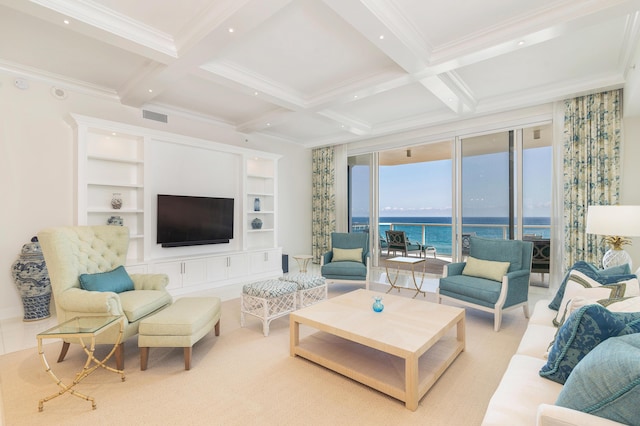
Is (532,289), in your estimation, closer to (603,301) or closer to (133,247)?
(603,301)

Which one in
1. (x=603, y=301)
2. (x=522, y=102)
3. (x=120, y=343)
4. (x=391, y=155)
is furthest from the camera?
(x=391, y=155)

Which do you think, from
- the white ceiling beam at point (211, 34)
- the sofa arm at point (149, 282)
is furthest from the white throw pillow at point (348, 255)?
the white ceiling beam at point (211, 34)

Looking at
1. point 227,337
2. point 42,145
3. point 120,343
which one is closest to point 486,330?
point 227,337

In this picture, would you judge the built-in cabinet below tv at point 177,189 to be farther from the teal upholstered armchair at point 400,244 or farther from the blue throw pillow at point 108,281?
the teal upholstered armchair at point 400,244

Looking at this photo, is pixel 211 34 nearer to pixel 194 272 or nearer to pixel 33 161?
pixel 33 161

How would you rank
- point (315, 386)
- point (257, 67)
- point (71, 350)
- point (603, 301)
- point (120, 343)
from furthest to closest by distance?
point (257, 67)
point (71, 350)
point (120, 343)
point (315, 386)
point (603, 301)

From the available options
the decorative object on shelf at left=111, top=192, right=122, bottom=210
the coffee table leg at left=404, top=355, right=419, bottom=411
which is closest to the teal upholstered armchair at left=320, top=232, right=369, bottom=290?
the coffee table leg at left=404, top=355, right=419, bottom=411

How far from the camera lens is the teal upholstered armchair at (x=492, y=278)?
3350mm

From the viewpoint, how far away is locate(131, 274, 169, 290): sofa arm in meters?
3.17

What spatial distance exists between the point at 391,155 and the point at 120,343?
20.3 feet

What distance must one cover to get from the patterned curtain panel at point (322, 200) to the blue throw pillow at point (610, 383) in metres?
6.07

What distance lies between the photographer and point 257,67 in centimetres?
369

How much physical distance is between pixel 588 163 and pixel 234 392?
206 inches

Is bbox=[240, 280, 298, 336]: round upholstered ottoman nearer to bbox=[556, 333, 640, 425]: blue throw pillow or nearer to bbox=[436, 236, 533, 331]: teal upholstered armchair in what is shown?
bbox=[436, 236, 533, 331]: teal upholstered armchair
